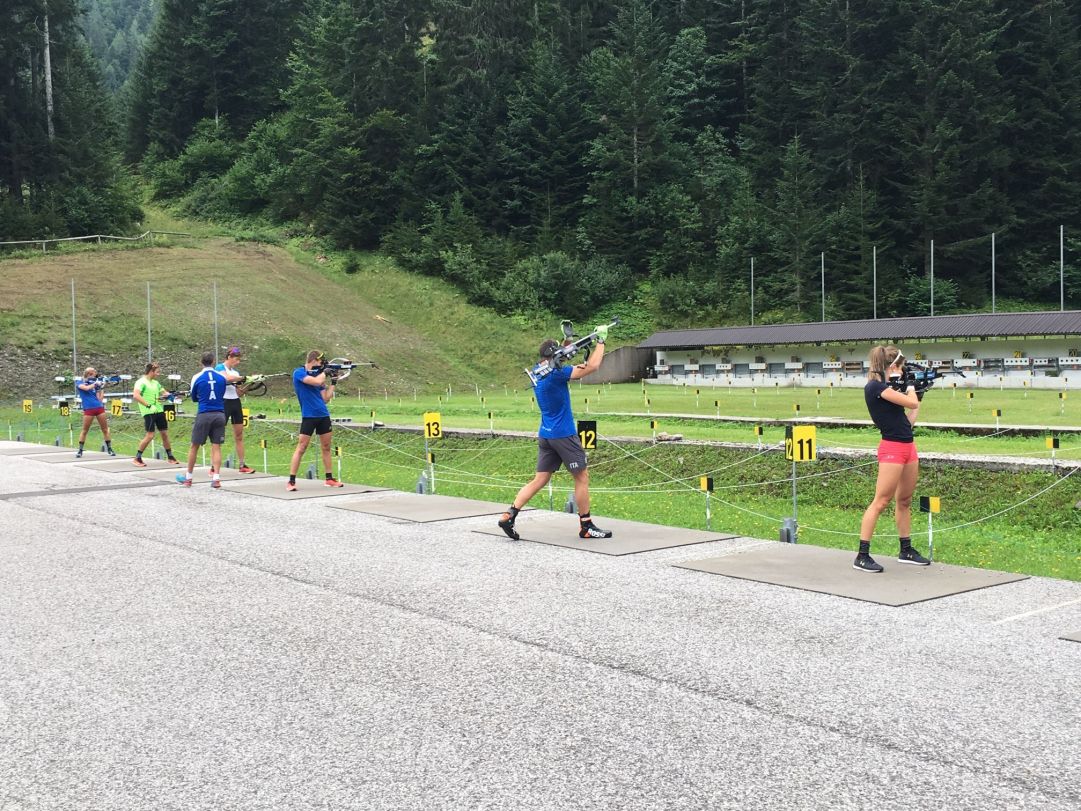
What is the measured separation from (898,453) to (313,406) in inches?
371

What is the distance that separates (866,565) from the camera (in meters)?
8.58

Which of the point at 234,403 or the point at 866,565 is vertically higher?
the point at 234,403

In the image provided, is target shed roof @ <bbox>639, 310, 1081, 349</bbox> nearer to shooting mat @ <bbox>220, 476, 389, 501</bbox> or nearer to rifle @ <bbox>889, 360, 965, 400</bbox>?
shooting mat @ <bbox>220, 476, 389, 501</bbox>

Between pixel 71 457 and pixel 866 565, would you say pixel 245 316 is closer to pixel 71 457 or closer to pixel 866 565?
pixel 71 457

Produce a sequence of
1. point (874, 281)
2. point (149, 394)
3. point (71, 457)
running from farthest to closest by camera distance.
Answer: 1. point (874, 281)
2. point (71, 457)
3. point (149, 394)

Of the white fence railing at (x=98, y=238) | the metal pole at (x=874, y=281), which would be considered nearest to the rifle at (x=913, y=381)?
the metal pole at (x=874, y=281)

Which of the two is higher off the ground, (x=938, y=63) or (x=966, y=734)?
(x=938, y=63)

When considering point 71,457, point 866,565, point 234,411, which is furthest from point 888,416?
point 71,457

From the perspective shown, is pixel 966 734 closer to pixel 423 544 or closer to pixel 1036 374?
pixel 423 544

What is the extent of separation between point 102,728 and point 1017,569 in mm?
8274

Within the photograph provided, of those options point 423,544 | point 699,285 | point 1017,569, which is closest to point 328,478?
point 423,544

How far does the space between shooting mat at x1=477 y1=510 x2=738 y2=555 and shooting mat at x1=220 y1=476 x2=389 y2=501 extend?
3954mm

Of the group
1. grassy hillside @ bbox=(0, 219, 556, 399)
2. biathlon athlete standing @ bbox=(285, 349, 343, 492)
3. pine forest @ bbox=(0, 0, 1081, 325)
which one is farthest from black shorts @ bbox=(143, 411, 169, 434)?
pine forest @ bbox=(0, 0, 1081, 325)

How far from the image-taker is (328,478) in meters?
15.6
